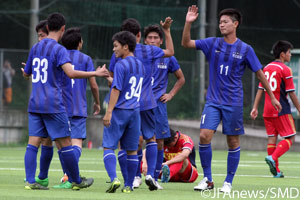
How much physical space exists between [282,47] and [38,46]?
5.45m

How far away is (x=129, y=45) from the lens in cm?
928

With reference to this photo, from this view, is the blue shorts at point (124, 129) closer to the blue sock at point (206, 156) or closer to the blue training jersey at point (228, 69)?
the blue sock at point (206, 156)

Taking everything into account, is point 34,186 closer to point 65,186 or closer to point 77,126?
point 65,186

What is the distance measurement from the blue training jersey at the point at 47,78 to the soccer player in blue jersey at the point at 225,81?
166 centimetres

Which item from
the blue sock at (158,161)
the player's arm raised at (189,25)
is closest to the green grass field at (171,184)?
the blue sock at (158,161)

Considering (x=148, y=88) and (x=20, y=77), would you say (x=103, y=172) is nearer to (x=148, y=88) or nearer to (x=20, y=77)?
(x=148, y=88)

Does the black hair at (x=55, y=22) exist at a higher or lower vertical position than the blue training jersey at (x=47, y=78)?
higher

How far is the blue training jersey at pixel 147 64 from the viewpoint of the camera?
9.73 meters

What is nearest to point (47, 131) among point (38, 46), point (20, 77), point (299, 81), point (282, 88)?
point (38, 46)

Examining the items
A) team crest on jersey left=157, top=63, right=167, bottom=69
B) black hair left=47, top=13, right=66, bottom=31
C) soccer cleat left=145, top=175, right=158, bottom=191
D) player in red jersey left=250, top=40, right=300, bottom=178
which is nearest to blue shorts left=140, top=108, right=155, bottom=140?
soccer cleat left=145, top=175, right=158, bottom=191

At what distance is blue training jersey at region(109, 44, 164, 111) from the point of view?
9.73 m

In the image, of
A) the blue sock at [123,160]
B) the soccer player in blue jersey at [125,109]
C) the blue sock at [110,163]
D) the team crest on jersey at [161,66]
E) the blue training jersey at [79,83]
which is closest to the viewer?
the soccer player in blue jersey at [125,109]

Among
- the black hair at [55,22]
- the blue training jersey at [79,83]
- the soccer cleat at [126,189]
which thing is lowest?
the soccer cleat at [126,189]

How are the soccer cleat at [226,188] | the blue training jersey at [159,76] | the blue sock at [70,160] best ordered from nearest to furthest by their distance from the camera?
the blue sock at [70,160], the soccer cleat at [226,188], the blue training jersey at [159,76]
